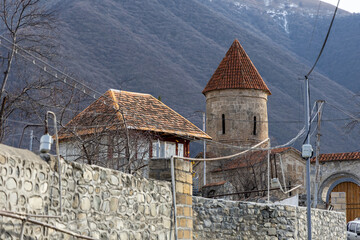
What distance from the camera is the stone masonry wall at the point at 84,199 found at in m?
7.01

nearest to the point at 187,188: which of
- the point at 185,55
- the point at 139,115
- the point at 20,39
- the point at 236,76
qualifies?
the point at 20,39

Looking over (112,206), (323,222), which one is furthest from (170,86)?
(112,206)

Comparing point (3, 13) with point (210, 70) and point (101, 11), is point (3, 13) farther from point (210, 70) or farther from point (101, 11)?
point (101, 11)

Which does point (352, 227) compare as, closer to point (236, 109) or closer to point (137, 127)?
point (137, 127)

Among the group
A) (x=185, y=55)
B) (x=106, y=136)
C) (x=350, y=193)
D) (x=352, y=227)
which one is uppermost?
(x=185, y=55)

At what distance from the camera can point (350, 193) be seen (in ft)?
112

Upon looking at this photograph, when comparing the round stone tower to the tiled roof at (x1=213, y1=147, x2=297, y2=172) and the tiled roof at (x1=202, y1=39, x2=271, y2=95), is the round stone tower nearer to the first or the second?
the tiled roof at (x1=202, y1=39, x2=271, y2=95)

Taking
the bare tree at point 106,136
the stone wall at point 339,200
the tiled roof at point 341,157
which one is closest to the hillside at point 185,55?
the tiled roof at point 341,157

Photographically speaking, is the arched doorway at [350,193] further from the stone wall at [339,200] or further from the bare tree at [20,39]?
the bare tree at [20,39]

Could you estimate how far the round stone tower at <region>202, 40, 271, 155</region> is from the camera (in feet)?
138

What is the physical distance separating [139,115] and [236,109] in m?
15.0

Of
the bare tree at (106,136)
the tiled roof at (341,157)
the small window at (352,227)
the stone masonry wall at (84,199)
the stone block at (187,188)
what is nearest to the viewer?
the stone masonry wall at (84,199)

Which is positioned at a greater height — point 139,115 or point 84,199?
point 139,115

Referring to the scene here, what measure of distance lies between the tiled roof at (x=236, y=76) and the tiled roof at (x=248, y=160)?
5.32 meters
